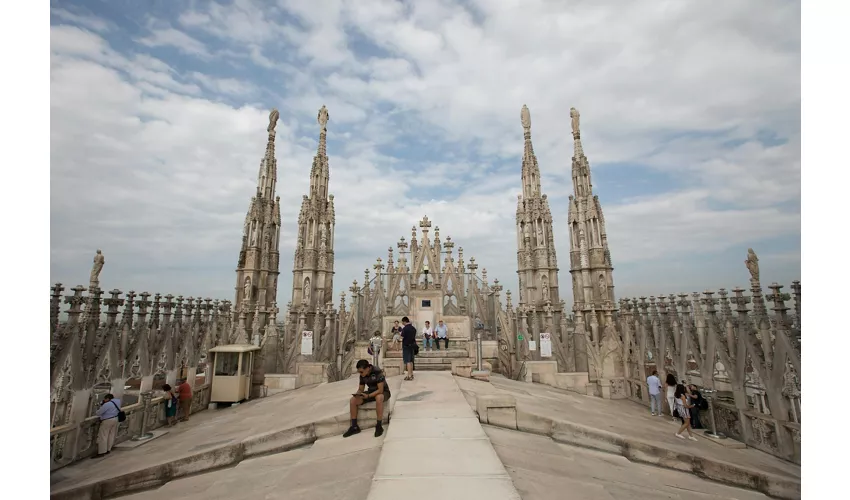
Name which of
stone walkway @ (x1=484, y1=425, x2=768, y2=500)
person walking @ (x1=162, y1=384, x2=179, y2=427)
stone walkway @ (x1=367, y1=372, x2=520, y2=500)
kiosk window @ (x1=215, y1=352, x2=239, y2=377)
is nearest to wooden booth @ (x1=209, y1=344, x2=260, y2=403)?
kiosk window @ (x1=215, y1=352, x2=239, y2=377)

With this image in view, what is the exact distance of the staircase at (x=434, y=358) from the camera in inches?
531

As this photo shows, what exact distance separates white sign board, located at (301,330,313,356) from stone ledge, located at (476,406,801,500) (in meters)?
10.5

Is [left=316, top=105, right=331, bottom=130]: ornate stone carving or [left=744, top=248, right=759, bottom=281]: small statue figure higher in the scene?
[left=316, top=105, right=331, bottom=130]: ornate stone carving

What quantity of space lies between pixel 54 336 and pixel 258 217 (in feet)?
54.3

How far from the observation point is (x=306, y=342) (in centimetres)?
1522

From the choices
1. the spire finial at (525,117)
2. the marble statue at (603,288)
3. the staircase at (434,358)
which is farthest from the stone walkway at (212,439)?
the spire finial at (525,117)

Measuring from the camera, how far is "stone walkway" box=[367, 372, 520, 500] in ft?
11.3

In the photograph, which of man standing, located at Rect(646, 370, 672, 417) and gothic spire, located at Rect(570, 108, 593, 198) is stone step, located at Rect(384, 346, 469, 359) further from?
gothic spire, located at Rect(570, 108, 593, 198)

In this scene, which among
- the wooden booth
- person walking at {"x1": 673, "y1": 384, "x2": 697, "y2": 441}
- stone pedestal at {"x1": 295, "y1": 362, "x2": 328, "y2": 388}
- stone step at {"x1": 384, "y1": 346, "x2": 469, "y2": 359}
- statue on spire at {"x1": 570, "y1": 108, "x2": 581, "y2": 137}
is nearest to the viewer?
person walking at {"x1": 673, "y1": 384, "x2": 697, "y2": 441}

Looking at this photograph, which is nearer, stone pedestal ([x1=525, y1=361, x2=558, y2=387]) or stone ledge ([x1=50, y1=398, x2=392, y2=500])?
stone ledge ([x1=50, y1=398, x2=392, y2=500])

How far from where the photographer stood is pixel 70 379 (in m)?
8.95

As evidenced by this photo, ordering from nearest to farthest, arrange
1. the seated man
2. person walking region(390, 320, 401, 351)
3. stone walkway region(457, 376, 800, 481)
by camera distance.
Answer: the seated man, stone walkway region(457, 376, 800, 481), person walking region(390, 320, 401, 351)

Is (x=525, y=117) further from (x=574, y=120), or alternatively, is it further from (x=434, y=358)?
(x=434, y=358)

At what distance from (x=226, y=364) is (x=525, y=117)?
79.5 feet
